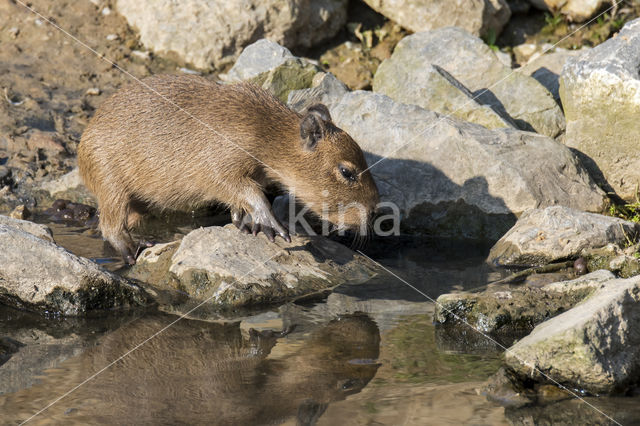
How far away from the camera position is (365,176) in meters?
6.73

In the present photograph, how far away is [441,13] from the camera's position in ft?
34.5

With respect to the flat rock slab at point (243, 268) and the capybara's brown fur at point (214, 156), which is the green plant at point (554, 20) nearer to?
the capybara's brown fur at point (214, 156)

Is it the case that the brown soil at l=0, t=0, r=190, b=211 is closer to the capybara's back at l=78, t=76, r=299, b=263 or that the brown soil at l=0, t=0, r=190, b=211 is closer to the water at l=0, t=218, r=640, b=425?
the capybara's back at l=78, t=76, r=299, b=263

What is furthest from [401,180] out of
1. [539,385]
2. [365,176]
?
[539,385]

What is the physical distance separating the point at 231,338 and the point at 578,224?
3.18m

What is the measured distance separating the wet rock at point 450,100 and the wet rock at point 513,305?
2924mm

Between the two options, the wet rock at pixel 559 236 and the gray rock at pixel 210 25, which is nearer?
the wet rock at pixel 559 236

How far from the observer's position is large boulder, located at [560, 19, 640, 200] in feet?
25.3

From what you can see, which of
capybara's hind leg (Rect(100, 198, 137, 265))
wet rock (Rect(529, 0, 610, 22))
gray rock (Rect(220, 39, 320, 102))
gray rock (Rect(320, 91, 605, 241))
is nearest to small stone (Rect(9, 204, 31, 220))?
capybara's hind leg (Rect(100, 198, 137, 265))

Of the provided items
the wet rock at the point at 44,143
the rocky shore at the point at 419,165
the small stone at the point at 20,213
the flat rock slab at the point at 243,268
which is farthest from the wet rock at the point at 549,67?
the small stone at the point at 20,213

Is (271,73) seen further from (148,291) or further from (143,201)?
(148,291)

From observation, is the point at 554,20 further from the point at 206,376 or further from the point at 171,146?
the point at 206,376

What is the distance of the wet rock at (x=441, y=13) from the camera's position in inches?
413

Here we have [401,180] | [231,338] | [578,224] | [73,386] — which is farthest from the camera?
[401,180]
